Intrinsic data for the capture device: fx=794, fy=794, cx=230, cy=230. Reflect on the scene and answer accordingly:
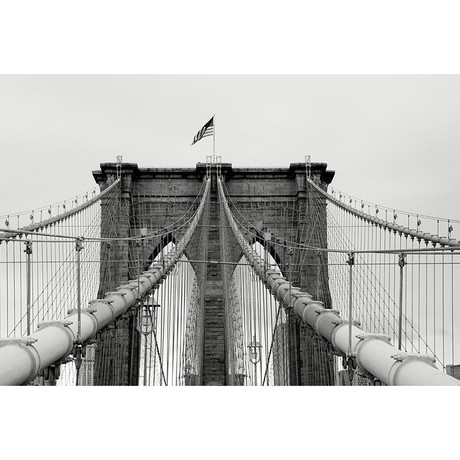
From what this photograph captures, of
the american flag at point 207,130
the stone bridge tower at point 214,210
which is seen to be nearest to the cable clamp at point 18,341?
the stone bridge tower at point 214,210

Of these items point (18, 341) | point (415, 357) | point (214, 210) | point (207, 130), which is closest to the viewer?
point (415, 357)

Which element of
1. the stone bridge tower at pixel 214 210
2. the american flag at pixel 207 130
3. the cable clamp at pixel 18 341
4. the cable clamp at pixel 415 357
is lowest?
the cable clamp at pixel 415 357

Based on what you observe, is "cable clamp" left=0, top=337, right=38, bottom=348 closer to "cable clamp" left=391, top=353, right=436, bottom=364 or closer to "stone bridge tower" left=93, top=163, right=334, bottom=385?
"cable clamp" left=391, top=353, right=436, bottom=364

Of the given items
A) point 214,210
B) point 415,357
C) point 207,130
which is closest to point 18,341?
point 415,357

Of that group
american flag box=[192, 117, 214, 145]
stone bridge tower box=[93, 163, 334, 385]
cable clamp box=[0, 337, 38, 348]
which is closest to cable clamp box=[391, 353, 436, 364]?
cable clamp box=[0, 337, 38, 348]

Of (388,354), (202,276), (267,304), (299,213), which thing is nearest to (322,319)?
(388,354)

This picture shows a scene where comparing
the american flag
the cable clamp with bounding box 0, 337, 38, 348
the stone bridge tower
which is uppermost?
the american flag

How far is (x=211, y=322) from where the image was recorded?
20.5 meters

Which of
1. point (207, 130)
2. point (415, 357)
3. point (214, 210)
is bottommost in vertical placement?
point (415, 357)

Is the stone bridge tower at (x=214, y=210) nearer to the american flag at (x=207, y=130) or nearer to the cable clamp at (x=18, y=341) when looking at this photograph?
the american flag at (x=207, y=130)

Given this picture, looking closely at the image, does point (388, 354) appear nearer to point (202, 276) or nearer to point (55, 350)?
point (55, 350)

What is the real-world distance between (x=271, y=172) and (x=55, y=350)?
16720 millimetres

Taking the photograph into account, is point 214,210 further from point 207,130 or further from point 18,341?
point 18,341

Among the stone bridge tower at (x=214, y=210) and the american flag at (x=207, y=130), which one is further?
the american flag at (x=207, y=130)
